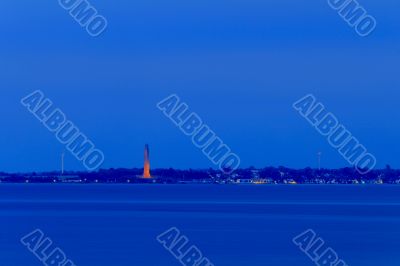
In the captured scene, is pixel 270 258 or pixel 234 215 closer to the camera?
pixel 270 258

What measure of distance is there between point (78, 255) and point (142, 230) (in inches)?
606

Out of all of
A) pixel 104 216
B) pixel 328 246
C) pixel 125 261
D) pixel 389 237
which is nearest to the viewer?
pixel 125 261

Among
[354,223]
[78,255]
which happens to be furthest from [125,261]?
[354,223]

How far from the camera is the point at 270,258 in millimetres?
49219

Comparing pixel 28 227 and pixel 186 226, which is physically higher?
pixel 186 226

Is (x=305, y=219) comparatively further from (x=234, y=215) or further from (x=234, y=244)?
(x=234, y=244)

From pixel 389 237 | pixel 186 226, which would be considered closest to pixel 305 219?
pixel 186 226

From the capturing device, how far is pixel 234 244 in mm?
55656

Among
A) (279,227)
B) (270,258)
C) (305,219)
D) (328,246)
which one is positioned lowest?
(270,258)

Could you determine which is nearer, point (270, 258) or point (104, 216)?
point (270, 258)

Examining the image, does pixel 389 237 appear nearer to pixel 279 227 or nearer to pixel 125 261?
pixel 279 227

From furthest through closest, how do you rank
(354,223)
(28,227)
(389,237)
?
(354,223), (28,227), (389,237)

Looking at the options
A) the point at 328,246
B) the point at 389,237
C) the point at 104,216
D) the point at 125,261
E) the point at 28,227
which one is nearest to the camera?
the point at 125,261

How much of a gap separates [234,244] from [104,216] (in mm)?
30488
